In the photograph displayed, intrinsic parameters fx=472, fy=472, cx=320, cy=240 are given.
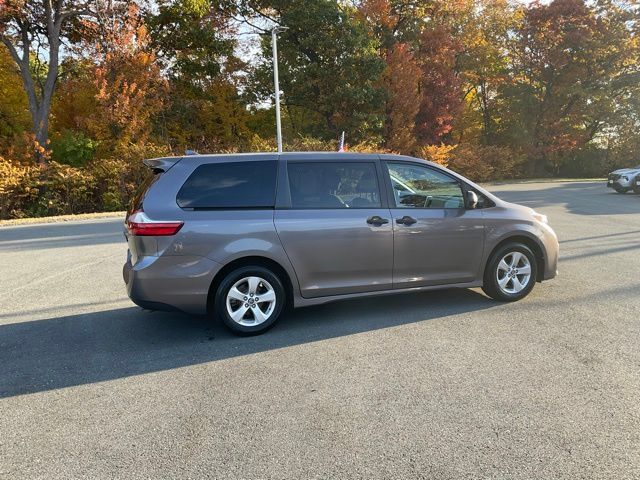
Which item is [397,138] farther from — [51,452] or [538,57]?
[51,452]

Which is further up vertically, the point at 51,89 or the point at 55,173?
the point at 51,89

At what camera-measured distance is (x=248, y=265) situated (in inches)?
182

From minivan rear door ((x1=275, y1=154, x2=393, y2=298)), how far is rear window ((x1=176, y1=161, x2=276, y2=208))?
0.19 meters

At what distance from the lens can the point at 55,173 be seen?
18.6m

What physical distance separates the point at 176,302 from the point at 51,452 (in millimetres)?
1784

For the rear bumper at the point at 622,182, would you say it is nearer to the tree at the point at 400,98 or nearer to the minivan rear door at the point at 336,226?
the tree at the point at 400,98

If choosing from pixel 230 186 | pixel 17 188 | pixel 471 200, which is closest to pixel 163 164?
pixel 230 186

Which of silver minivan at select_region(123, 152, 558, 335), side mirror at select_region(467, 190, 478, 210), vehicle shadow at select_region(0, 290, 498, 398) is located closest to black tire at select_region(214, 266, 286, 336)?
silver minivan at select_region(123, 152, 558, 335)

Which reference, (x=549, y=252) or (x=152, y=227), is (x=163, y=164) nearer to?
(x=152, y=227)

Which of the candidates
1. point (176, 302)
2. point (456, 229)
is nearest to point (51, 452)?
point (176, 302)

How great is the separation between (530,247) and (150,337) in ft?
14.4

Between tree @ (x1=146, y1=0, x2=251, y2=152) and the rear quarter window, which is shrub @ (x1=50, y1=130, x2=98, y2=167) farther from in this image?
the rear quarter window

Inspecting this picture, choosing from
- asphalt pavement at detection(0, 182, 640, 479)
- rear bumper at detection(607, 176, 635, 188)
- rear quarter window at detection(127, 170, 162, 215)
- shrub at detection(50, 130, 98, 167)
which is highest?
shrub at detection(50, 130, 98, 167)

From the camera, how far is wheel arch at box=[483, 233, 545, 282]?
544 cm
